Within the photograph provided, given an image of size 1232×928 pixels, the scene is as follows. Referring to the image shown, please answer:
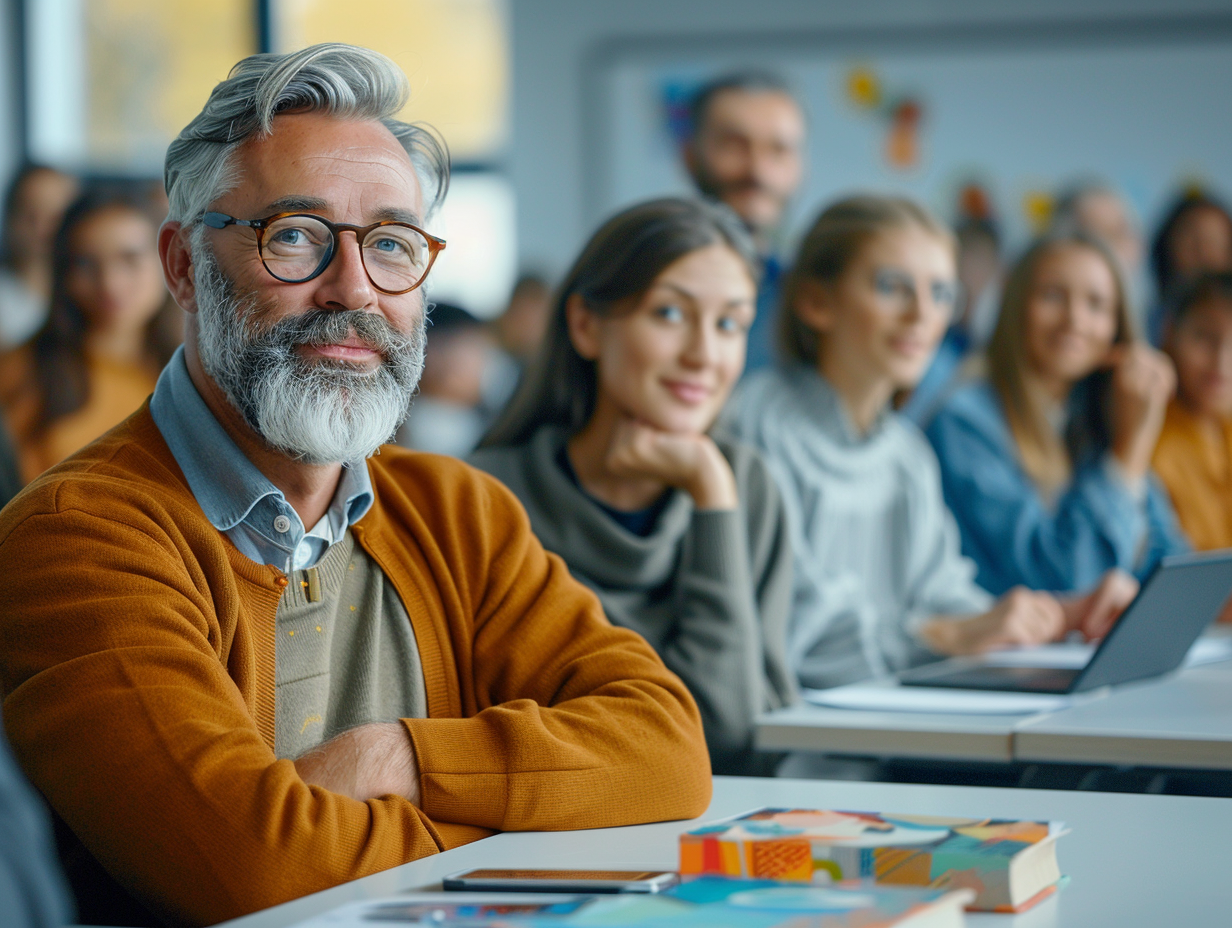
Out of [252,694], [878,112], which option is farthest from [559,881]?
[878,112]

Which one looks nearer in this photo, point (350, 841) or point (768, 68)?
point (350, 841)

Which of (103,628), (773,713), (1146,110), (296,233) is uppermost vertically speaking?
(1146,110)

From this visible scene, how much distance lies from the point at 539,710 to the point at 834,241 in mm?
1649

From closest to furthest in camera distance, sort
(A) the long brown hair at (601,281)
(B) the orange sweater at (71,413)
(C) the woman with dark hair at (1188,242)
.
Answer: (A) the long brown hair at (601,281), (B) the orange sweater at (71,413), (C) the woman with dark hair at (1188,242)

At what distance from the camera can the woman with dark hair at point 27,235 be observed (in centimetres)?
443

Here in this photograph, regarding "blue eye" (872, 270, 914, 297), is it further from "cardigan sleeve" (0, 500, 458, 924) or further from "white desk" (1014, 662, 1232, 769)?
"cardigan sleeve" (0, 500, 458, 924)

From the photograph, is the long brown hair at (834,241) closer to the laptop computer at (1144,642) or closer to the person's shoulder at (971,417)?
the person's shoulder at (971,417)

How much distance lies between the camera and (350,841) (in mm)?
1093

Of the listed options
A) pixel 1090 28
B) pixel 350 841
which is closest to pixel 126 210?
pixel 350 841

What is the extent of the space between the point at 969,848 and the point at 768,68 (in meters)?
4.99

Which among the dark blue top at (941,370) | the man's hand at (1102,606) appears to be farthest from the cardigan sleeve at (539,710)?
the dark blue top at (941,370)

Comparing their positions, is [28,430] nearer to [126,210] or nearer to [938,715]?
[126,210]

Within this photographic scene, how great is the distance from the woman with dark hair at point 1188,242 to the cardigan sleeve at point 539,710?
4.19m

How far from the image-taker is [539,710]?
1270 millimetres
